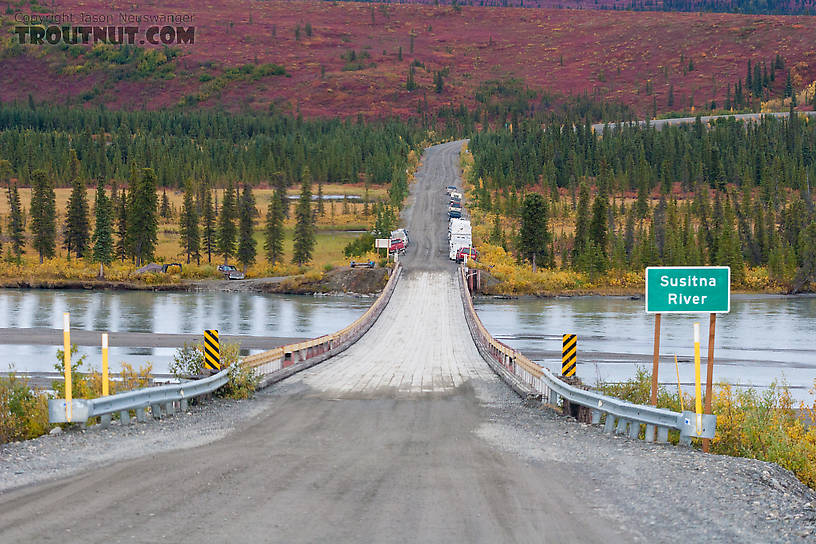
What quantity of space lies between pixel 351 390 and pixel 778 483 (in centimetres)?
1337

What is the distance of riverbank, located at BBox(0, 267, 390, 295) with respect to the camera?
276ft

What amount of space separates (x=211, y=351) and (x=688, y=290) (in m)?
10.8

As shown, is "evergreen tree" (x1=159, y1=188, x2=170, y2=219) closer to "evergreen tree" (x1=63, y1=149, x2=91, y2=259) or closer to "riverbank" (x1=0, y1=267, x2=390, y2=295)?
"evergreen tree" (x1=63, y1=149, x2=91, y2=259)

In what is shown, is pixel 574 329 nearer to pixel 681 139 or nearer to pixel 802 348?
pixel 802 348

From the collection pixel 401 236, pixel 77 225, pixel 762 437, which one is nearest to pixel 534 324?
pixel 401 236

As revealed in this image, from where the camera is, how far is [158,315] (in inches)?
2675

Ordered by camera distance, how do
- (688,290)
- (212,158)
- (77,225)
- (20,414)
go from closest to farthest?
(688,290), (20,414), (77,225), (212,158)

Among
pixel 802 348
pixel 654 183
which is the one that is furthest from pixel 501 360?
Answer: pixel 654 183

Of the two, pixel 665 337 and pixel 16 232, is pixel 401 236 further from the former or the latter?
pixel 16 232

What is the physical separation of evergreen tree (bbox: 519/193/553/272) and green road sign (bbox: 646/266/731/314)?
80299 millimetres

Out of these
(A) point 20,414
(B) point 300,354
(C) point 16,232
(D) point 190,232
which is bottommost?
(B) point 300,354

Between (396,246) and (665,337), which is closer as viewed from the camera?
(665,337)

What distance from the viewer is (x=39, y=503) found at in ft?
34.8

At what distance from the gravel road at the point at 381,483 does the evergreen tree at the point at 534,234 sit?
7591 centimetres
